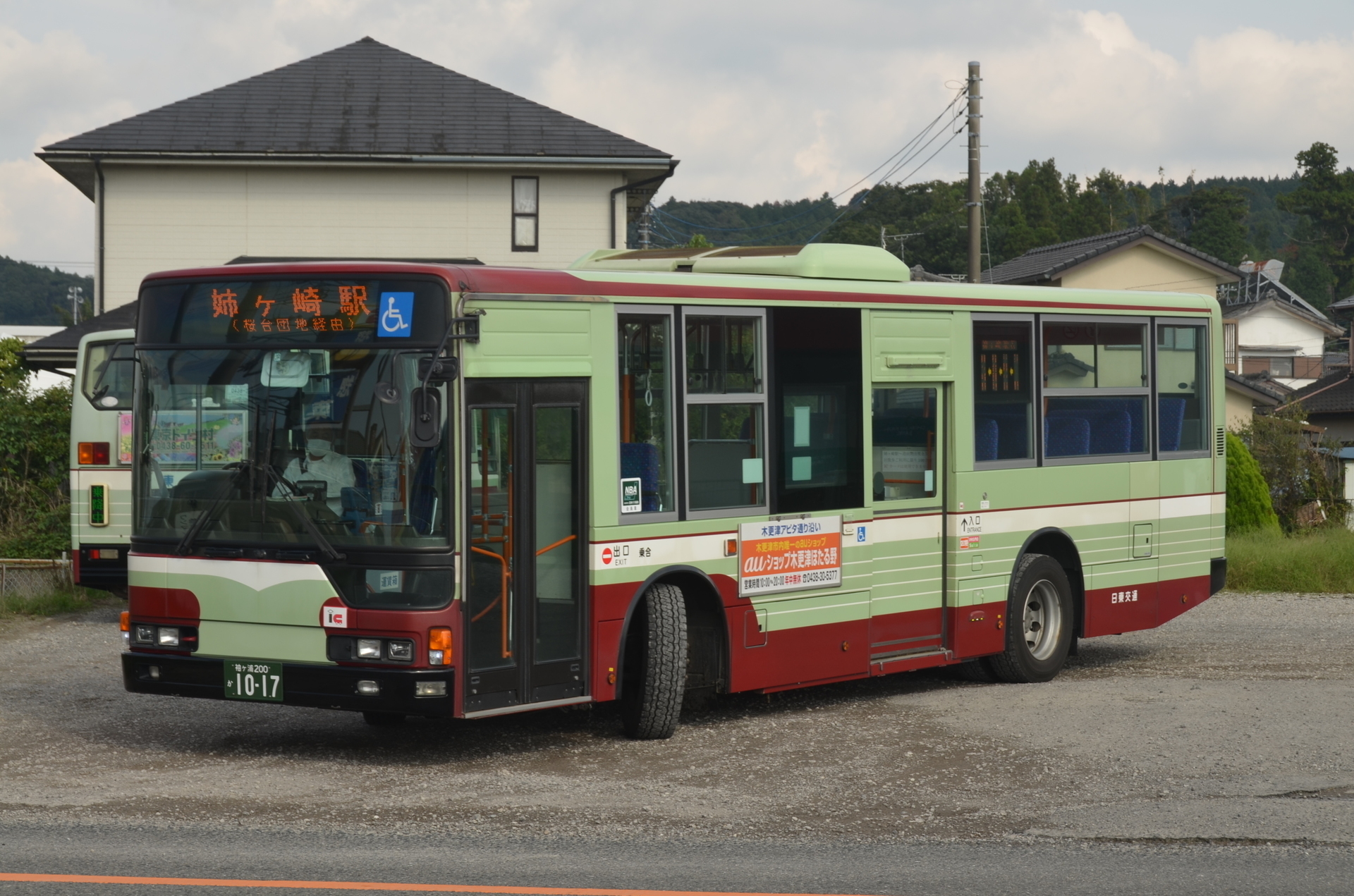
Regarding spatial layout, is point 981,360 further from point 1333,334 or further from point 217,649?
point 1333,334

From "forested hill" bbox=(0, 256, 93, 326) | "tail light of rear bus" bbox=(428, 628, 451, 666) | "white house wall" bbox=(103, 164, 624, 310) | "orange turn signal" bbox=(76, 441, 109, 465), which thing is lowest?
"tail light of rear bus" bbox=(428, 628, 451, 666)

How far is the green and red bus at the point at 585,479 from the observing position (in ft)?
28.5

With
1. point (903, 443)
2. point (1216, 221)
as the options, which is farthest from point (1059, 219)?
point (903, 443)

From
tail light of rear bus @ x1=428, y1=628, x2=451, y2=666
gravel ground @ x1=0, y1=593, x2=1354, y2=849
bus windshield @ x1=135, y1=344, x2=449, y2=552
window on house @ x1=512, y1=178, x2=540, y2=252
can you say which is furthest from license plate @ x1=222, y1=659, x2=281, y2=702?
window on house @ x1=512, y1=178, x2=540, y2=252

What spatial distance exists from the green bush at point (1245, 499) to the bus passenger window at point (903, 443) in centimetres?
1307

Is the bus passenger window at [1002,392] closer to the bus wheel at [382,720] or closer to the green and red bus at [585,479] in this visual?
the green and red bus at [585,479]

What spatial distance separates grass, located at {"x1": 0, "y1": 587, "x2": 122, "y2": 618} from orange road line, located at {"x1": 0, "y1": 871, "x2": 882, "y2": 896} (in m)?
11.4

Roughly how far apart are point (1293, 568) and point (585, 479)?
1357cm

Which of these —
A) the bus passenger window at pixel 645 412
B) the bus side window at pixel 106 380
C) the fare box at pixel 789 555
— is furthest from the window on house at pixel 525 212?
the bus passenger window at pixel 645 412

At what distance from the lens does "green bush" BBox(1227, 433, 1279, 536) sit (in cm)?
2339

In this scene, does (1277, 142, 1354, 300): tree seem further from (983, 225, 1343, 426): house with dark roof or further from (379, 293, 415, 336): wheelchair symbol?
(379, 293, 415, 336): wheelchair symbol

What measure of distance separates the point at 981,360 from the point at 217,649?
20.0 feet

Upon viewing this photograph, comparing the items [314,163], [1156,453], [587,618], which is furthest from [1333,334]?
[587,618]

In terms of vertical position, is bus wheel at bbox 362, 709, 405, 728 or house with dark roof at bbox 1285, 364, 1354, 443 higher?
house with dark roof at bbox 1285, 364, 1354, 443
